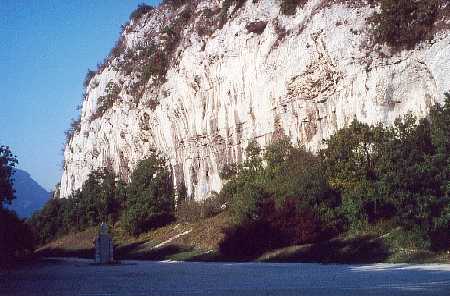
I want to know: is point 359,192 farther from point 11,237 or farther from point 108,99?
point 108,99

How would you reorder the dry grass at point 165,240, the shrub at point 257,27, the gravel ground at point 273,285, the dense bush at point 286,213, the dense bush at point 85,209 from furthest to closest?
1. the dense bush at point 85,209
2. the shrub at point 257,27
3. the dry grass at point 165,240
4. the dense bush at point 286,213
5. the gravel ground at point 273,285

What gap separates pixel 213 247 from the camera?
32.6 meters

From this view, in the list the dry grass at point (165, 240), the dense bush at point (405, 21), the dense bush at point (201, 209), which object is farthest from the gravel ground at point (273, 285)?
the dense bush at point (201, 209)

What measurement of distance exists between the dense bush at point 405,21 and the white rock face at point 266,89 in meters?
0.80

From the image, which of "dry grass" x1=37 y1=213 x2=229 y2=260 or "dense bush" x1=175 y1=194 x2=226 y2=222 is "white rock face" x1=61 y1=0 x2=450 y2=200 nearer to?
"dense bush" x1=175 y1=194 x2=226 y2=222

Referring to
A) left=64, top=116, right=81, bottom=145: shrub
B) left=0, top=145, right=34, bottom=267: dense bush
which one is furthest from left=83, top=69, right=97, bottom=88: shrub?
left=0, top=145, right=34, bottom=267: dense bush

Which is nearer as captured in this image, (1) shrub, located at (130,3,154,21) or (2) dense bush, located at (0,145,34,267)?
(2) dense bush, located at (0,145,34,267)

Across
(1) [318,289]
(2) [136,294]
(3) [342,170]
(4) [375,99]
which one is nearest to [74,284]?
(2) [136,294]

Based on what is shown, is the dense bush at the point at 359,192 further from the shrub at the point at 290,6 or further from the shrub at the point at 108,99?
the shrub at the point at 108,99

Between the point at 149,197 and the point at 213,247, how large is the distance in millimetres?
17157

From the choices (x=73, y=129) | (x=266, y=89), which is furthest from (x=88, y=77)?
(x=266, y=89)

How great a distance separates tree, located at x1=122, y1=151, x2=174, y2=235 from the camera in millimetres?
47531

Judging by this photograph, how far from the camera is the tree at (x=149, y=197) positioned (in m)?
47.5

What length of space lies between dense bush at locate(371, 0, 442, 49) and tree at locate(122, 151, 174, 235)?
2480 cm
